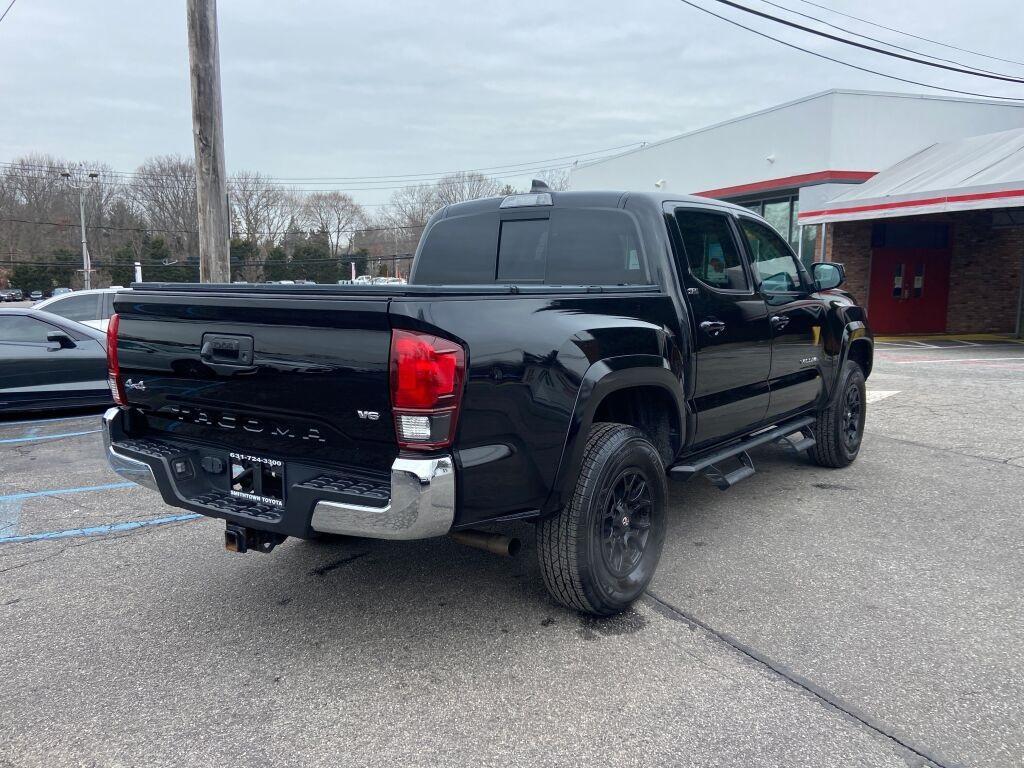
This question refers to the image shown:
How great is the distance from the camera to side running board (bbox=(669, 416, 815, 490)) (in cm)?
414

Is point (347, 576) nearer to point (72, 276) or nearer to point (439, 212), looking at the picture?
point (439, 212)

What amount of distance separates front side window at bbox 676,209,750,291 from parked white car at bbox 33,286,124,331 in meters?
7.85

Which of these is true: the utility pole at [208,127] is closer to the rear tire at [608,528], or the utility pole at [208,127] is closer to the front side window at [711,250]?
the front side window at [711,250]

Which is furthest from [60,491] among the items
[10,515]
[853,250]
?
[853,250]

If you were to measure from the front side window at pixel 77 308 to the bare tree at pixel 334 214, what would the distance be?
58155 mm

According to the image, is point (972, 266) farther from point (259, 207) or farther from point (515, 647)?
point (259, 207)

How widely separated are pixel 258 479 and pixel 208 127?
683 cm

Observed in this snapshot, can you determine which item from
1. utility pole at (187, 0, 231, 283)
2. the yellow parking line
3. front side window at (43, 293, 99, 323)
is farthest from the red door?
front side window at (43, 293, 99, 323)

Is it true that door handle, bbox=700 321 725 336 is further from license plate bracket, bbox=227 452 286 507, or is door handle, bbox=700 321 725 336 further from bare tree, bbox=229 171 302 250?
bare tree, bbox=229 171 302 250

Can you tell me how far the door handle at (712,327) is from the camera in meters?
4.11

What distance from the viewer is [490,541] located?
3250mm

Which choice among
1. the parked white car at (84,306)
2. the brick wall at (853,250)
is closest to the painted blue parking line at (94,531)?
the parked white car at (84,306)

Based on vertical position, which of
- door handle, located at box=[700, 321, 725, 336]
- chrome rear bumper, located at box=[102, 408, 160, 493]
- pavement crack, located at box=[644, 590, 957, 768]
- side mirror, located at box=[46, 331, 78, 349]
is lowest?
pavement crack, located at box=[644, 590, 957, 768]

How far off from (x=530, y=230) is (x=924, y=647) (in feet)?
9.46
